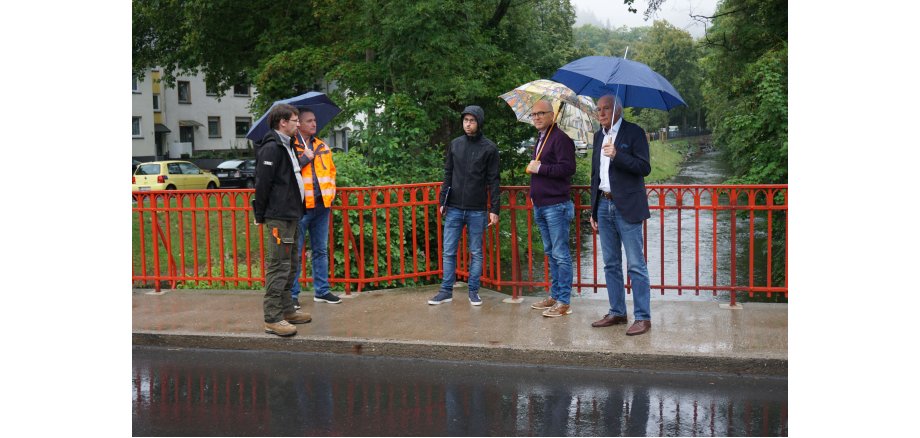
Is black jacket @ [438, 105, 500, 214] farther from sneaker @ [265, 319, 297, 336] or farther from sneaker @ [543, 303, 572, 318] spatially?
sneaker @ [265, 319, 297, 336]

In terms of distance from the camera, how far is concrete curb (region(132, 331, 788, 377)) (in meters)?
6.32

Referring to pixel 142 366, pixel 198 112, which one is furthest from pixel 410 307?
pixel 198 112

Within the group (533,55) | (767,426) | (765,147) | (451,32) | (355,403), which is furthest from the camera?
(533,55)

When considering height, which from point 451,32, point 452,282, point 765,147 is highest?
point 451,32

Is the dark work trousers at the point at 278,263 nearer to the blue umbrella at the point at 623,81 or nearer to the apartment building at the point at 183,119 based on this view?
the blue umbrella at the point at 623,81

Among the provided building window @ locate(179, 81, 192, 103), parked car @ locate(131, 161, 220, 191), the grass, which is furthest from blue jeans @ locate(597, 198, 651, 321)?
building window @ locate(179, 81, 192, 103)

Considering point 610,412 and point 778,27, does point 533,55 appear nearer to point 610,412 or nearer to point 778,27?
point 778,27

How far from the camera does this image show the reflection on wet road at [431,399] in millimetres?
5172

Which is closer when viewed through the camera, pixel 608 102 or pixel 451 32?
pixel 608 102

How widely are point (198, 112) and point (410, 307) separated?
188ft

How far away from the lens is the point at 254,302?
8.71 meters

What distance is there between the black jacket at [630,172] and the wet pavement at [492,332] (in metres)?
1.01

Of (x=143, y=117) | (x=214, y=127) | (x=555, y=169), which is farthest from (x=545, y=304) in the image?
(x=214, y=127)

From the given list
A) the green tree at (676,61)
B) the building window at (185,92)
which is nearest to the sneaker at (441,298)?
the building window at (185,92)
